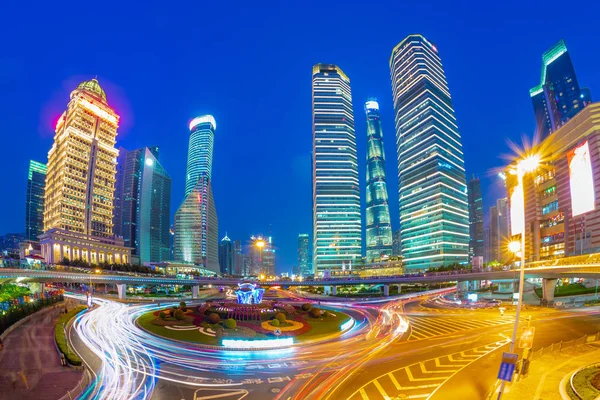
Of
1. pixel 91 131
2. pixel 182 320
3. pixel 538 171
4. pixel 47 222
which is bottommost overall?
pixel 182 320

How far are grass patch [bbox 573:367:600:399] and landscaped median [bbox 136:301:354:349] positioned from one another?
23714 millimetres

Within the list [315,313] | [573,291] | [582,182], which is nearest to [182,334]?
[315,313]

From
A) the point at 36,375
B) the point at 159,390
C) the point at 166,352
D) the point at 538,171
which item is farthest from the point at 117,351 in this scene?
the point at 538,171

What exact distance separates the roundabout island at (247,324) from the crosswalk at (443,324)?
351 inches

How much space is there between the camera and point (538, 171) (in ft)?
386

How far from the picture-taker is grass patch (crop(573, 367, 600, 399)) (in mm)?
19781

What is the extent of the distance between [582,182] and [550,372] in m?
67.5

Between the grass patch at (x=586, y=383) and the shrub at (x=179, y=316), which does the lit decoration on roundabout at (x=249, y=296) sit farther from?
the grass patch at (x=586, y=383)

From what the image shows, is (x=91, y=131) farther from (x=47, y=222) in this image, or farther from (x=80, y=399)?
(x=80, y=399)

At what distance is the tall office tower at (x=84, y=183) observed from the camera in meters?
140

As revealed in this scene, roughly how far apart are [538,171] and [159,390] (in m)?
130

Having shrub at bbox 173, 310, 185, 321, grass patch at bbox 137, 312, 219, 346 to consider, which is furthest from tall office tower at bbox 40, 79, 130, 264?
grass patch at bbox 137, 312, 219, 346

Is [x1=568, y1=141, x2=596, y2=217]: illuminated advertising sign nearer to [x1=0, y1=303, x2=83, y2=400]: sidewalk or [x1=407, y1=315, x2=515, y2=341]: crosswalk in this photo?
[x1=407, y1=315, x2=515, y2=341]: crosswalk

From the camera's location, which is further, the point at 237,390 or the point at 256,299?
the point at 256,299
